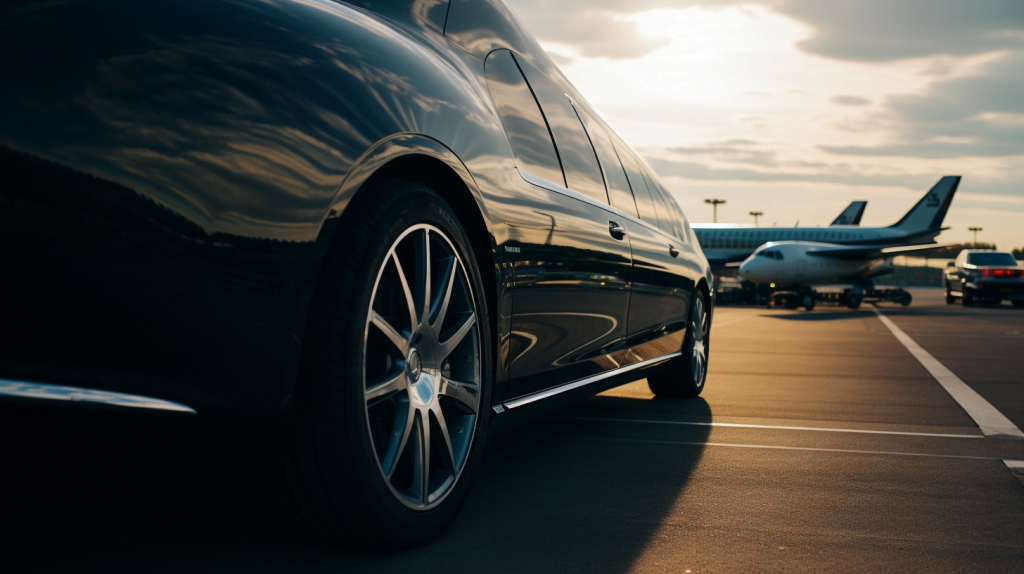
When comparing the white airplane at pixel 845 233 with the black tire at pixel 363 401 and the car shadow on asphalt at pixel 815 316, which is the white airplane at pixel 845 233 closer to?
the car shadow on asphalt at pixel 815 316

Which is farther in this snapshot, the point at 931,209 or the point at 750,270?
the point at 931,209

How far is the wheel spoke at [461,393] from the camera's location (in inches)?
97.0

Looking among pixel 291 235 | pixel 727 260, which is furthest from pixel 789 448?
pixel 727 260

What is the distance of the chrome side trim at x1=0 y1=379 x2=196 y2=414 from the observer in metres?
1.50

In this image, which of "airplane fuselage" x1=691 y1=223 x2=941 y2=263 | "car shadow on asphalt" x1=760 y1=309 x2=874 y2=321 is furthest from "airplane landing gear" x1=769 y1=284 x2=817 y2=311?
"airplane fuselage" x1=691 y1=223 x2=941 y2=263

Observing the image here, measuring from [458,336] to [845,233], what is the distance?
49.3m

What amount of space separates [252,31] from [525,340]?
1460mm

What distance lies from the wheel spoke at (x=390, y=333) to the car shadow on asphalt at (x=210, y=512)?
428mm

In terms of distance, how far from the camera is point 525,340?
3.00m

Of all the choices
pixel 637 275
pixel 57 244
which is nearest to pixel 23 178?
pixel 57 244

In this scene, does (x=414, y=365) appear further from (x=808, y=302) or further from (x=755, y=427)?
(x=808, y=302)

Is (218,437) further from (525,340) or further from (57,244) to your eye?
(525,340)

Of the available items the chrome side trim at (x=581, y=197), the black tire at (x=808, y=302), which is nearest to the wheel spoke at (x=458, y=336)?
the chrome side trim at (x=581, y=197)

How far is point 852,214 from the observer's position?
70875mm
